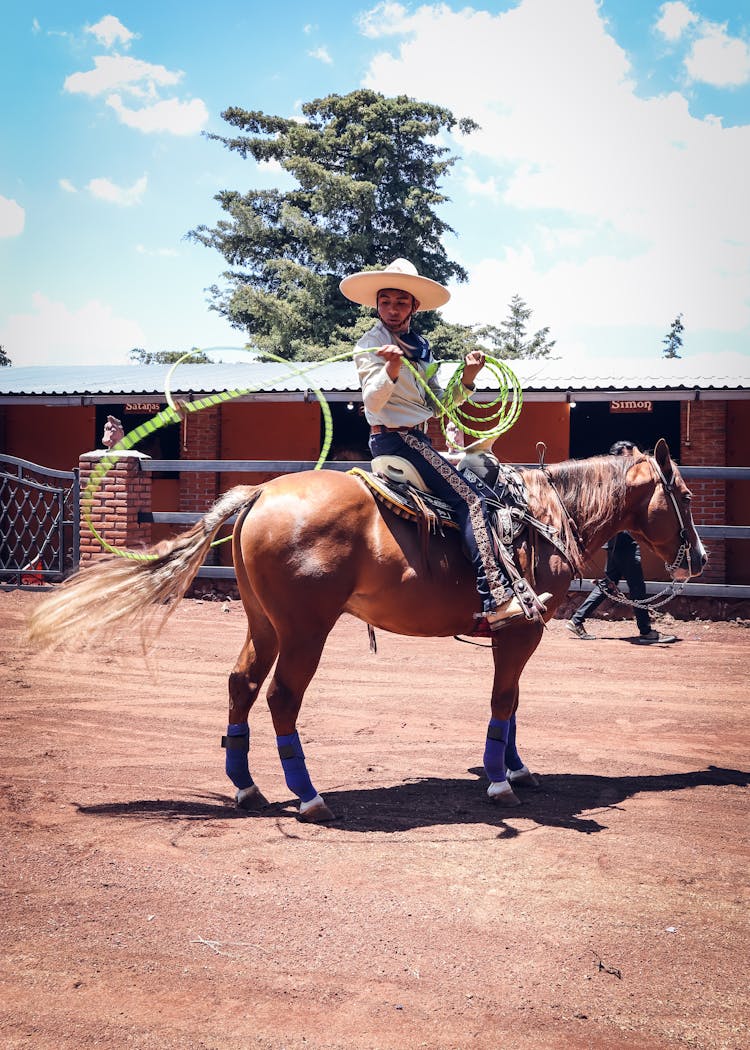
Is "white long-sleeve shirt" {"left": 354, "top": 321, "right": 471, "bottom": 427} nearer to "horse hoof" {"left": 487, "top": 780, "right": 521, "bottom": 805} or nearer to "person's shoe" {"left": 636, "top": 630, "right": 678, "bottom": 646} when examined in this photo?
"horse hoof" {"left": 487, "top": 780, "right": 521, "bottom": 805}

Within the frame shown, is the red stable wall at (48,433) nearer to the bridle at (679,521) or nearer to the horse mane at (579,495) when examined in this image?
the horse mane at (579,495)

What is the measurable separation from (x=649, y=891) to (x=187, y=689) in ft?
15.5

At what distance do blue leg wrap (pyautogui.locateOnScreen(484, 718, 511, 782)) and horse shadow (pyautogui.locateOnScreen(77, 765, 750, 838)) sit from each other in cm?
17

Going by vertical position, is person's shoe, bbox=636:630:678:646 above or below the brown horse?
below

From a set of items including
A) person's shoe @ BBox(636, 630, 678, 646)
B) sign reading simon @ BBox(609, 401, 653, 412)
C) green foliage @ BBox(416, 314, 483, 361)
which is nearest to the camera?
person's shoe @ BBox(636, 630, 678, 646)

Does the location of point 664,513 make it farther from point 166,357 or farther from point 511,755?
point 166,357

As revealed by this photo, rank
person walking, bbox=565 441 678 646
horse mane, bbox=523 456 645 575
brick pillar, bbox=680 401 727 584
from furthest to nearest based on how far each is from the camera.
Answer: brick pillar, bbox=680 401 727 584, person walking, bbox=565 441 678 646, horse mane, bbox=523 456 645 575

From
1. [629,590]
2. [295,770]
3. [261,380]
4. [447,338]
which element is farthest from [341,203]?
[295,770]

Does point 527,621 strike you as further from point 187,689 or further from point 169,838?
point 187,689

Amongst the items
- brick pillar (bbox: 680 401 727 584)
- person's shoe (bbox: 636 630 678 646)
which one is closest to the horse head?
person's shoe (bbox: 636 630 678 646)

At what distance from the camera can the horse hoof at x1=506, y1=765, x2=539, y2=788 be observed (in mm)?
5172

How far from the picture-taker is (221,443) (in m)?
16.8

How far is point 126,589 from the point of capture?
4.81 meters

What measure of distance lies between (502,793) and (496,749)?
0.78 ft
